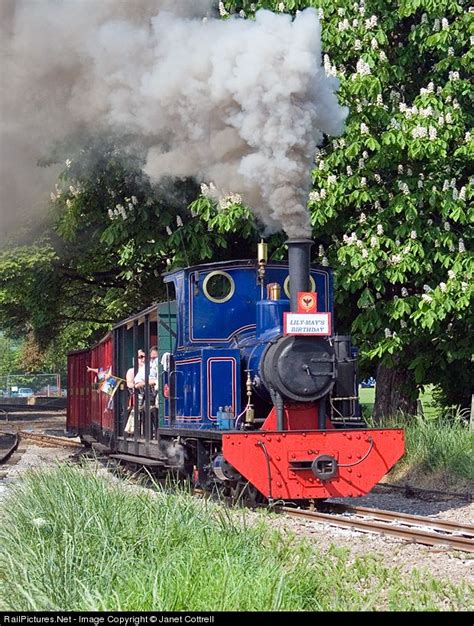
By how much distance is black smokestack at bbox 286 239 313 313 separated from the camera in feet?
33.1

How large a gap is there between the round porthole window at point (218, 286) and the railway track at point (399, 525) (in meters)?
2.49

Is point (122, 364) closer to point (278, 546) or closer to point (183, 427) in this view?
point (183, 427)

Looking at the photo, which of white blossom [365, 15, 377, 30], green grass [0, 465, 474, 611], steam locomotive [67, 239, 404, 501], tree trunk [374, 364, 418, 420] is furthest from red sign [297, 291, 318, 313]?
tree trunk [374, 364, 418, 420]

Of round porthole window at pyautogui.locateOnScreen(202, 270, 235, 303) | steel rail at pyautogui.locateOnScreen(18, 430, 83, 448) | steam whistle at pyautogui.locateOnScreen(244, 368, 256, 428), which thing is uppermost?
round porthole window at pyautogui.locateOnScreen(202, 270, 235, 303)

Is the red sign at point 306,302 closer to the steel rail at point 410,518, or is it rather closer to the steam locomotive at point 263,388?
the steam locomotive at point 263,388

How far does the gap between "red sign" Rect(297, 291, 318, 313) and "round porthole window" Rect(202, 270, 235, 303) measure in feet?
A: 4.51

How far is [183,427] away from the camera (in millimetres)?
11266

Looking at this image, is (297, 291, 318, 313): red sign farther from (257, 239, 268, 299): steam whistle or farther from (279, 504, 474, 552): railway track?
(279, 504, 474, 552): railway track

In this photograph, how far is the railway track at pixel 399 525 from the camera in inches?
328

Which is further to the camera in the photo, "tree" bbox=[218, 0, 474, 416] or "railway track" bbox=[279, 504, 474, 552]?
"tree" bbox=[218, 0, 474, 416]

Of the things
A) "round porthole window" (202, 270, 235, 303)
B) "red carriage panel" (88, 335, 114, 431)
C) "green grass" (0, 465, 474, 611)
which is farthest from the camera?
"red carriage panel" (88, 335, 114, 431)

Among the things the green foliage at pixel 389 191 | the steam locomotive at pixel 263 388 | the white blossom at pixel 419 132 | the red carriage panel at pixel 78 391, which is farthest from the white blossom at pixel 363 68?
the red carriage panel at pixel 78 391

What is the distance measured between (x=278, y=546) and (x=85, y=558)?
176cm

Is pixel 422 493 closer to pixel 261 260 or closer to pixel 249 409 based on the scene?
pixel 249 409
